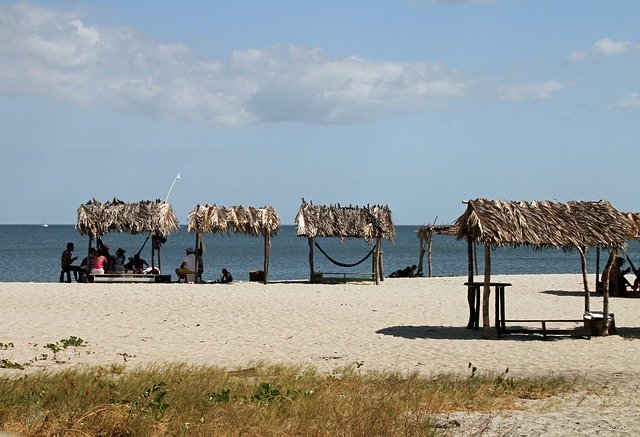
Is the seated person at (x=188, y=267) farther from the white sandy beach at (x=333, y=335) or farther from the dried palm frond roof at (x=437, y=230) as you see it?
the dried palm frond roof at (x=437, y=230)

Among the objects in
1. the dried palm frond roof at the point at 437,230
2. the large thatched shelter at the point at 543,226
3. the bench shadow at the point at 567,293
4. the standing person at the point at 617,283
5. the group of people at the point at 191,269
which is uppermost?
the dried palm frond roof at the point at 437,230

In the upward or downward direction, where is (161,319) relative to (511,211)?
downward

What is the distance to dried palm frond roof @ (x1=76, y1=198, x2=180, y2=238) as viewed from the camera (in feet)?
99.1

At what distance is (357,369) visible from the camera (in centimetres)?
1402

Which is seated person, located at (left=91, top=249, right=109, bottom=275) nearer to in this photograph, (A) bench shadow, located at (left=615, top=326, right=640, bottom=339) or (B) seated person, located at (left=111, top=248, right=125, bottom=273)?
(B) seated person, located at (left=111, top=248, right=125, bottom=273)

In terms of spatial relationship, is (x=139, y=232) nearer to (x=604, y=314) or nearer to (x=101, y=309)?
(x=101, y=309)

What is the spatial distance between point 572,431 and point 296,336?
8628mm

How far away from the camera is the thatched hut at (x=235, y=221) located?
29594 mm

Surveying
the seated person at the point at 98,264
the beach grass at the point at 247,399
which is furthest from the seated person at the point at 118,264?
the beach grass at the point at 247,399

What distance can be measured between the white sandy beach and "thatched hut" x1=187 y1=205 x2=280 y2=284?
2970mm

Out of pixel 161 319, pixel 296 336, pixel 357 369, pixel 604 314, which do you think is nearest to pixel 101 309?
pixel 161 319

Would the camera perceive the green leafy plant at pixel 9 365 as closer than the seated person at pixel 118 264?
Yes

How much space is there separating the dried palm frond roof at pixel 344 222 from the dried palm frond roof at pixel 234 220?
0.96 meters

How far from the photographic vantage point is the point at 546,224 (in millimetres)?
17750
